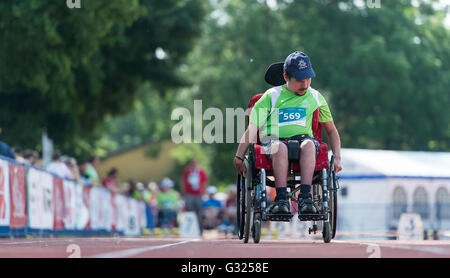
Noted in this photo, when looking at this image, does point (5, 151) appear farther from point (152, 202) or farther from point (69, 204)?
point (152, 202)

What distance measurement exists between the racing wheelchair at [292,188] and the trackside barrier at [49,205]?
4804mm

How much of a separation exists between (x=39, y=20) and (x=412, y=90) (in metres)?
34.1

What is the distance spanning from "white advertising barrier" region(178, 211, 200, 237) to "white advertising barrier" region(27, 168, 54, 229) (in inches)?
319

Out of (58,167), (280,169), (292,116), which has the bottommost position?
(280,169)

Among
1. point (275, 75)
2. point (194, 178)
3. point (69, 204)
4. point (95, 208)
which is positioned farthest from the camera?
point (194, 178)

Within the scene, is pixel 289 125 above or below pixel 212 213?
above

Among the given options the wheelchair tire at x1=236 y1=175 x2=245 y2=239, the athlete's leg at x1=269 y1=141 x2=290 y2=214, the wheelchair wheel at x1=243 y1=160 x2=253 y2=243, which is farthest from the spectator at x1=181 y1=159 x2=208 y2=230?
the athlete's leg at x1=269 y1=141 x2=290 y2=214

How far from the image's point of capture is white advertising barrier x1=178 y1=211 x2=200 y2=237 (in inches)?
944

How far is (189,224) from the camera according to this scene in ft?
78.7

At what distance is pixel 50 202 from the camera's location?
52.7ft

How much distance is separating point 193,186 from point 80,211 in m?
5.66

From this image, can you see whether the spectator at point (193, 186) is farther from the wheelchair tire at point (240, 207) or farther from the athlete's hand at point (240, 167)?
the athlete's hand at point (240, 167)

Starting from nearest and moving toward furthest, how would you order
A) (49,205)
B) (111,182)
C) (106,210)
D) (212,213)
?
(49,205), (106,210), (111,182), (212,213)

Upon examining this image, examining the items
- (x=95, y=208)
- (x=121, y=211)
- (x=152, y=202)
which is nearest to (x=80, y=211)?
(x=95, y=208)
